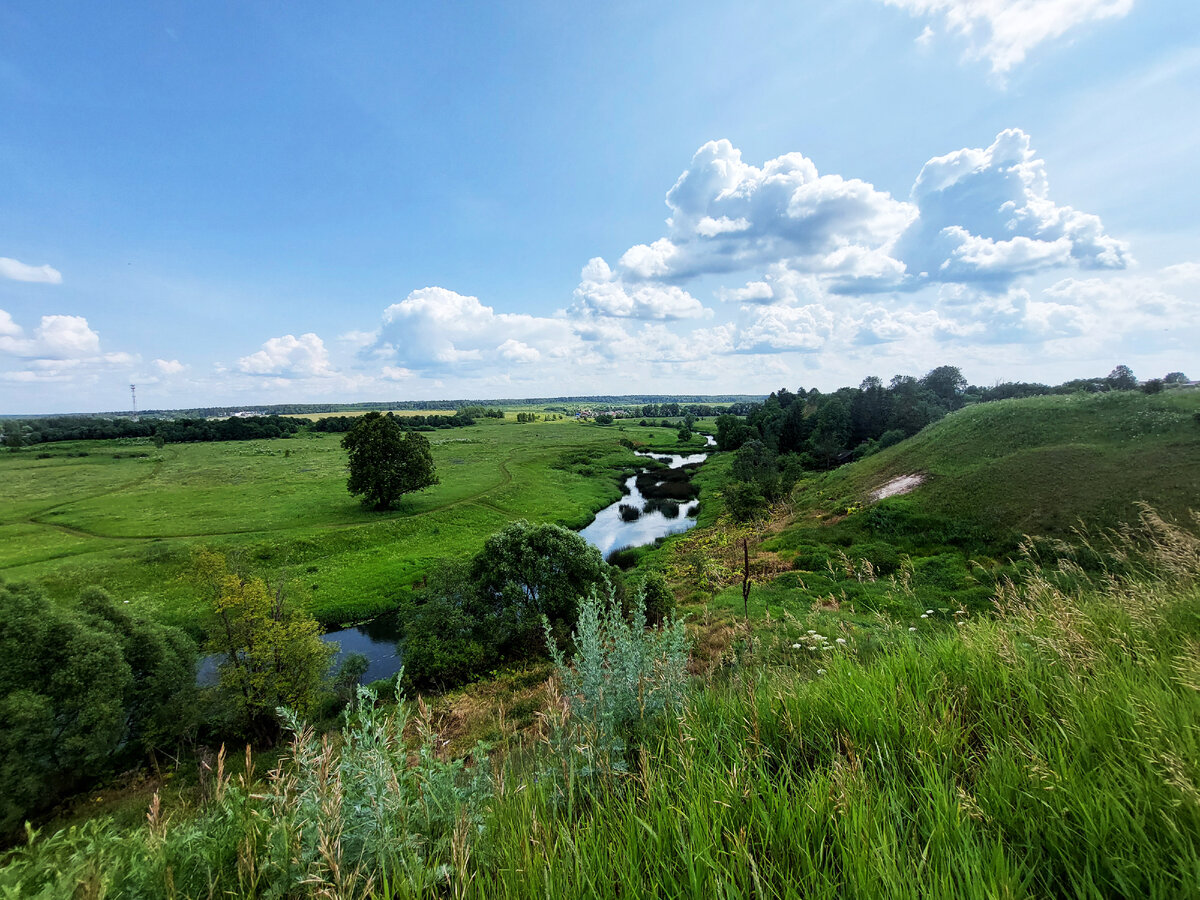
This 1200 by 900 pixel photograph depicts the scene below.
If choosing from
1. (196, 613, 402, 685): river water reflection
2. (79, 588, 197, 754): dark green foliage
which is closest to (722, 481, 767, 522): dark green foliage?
(196, 613, 402, 685): river water reflection

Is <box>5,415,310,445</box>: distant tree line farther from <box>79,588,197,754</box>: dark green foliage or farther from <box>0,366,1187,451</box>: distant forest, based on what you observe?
<box>79,588,197,754</box>: dark green foliage

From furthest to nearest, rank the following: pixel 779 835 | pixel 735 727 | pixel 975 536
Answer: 1. pixel 975 536
2. pixel 735 727
3. pixel 779 835

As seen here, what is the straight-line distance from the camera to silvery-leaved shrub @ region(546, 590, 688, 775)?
10.6 ft

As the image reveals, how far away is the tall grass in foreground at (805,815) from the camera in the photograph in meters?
1.81

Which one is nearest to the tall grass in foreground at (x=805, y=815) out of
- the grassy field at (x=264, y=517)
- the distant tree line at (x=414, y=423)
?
the grassy field at (x=264, y=517)

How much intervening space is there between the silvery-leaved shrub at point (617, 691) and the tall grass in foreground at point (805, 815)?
0.18 meters

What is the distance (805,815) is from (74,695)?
2122 cm

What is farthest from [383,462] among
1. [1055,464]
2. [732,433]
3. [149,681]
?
[732,433]

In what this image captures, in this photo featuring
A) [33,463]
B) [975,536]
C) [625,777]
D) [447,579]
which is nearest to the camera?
[625,777]

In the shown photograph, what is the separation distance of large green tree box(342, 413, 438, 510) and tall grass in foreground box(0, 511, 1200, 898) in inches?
1859

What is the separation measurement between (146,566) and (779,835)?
46.1 meters

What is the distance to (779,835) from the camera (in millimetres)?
2141

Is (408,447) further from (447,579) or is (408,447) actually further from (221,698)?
(221,698)

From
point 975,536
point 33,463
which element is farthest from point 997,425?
point 33,463
